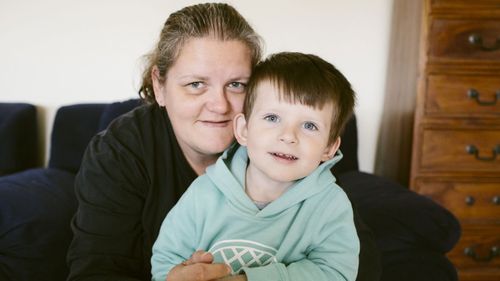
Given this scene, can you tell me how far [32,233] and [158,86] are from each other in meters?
0.61

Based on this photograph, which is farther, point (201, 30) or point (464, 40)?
point (464, 40)

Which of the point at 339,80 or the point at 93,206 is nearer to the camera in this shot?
the point at 339,80

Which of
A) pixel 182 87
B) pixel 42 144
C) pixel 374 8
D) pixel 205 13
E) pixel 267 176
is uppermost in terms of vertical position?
pixel 374 8

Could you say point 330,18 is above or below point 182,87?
above

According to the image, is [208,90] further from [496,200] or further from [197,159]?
[496,200]

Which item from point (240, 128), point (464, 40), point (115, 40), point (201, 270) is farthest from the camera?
point (115, 40)

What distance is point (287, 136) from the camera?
0.91 m

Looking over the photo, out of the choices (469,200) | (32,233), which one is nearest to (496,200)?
(469,200)

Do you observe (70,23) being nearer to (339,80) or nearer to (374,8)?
(374,8)

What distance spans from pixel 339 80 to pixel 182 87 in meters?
0.39

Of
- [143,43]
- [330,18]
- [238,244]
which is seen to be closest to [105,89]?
[143,43]

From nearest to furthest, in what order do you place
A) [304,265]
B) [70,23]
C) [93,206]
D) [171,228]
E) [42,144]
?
[304,265], [171,228], [93,206], [70,23], [42,144]

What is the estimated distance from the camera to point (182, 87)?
113cm

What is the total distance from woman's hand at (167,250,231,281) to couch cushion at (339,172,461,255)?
686mm
